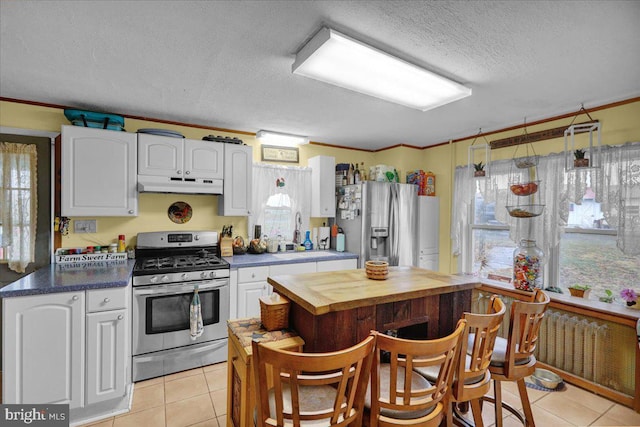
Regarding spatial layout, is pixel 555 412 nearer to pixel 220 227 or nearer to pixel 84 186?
pixel 220 227

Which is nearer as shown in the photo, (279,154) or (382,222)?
(382,222)

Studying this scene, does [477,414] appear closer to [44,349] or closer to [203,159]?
[44,349]

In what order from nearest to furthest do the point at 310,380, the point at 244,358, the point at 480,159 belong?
the point at 310,380 < the point at 244,358 < the point at 480,159

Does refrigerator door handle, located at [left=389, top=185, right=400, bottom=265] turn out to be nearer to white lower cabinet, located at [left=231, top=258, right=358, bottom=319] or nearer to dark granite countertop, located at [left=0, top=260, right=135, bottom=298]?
white lower cabinet, located at [left=231, top=258, right=358, bottom=319]

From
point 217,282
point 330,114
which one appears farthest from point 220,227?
point 330,114

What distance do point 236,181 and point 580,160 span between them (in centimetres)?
337

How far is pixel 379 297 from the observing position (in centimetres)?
160

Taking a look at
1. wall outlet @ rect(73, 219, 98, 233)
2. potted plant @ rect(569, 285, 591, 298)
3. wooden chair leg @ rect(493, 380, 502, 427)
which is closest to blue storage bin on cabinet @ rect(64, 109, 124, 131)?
wall outlet @ rect(73, 219, 98, 233)

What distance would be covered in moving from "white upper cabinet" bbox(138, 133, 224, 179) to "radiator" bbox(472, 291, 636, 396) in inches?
144

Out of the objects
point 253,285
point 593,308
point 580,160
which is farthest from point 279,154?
point 593,308

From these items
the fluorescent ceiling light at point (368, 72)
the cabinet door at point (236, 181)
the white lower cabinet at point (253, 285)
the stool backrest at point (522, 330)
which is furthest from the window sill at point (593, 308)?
the cabinet door at point (236, 181)

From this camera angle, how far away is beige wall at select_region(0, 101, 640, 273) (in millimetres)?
2705

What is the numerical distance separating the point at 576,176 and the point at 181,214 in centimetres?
403

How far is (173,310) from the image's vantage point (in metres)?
2.78
